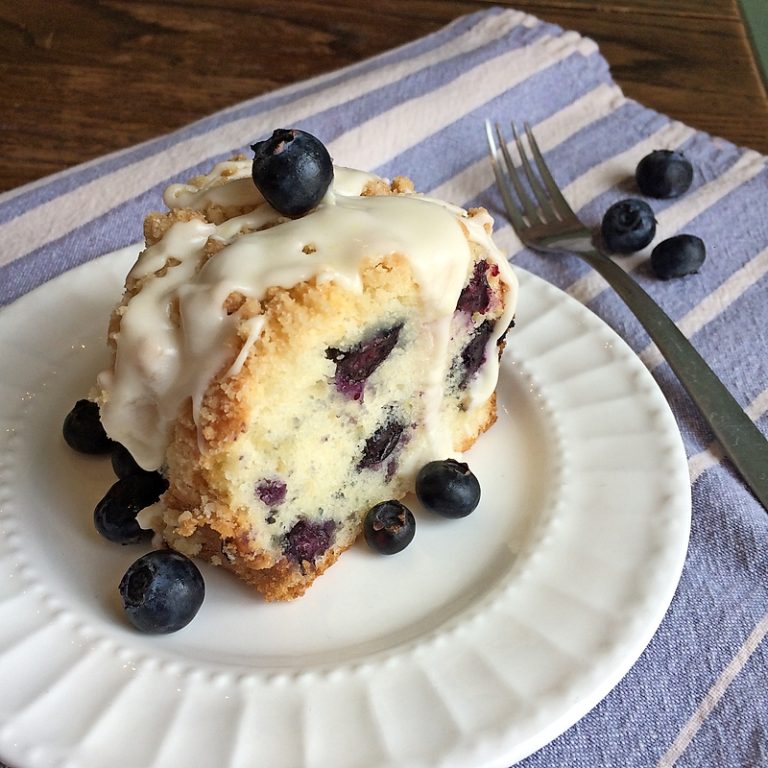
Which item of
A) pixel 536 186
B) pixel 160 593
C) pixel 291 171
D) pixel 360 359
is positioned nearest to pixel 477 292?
pixel 360 359

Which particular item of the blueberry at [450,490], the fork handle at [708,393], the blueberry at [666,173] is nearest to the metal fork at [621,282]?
the fork handle at [708,393]

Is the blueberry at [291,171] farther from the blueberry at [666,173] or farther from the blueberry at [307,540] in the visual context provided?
the blueberry at [666,173]

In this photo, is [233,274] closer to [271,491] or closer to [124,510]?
[271,491]

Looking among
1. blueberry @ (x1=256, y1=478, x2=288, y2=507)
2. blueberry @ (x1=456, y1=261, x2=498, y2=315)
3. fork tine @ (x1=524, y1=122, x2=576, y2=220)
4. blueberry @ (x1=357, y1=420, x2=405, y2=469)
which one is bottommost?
fork tine @ (x1=524, y1=122, x2=576, y2=220)

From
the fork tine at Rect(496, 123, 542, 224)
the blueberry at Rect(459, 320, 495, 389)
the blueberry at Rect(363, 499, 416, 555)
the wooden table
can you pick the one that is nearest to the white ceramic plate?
the blueberry at Rect(363, 499, 416, 555)

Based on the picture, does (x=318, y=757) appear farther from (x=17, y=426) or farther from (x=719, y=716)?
(x=17, y=426)

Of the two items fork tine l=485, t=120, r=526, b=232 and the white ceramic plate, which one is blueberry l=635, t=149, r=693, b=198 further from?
the white ceramic plate

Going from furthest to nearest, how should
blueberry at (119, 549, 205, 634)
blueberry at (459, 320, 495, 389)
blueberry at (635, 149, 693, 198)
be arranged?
blueberry at (635, 149, 693, 198) < blueberry at (459, 320, 495, 389) < blueberry at (119, 549, 205, 634)
